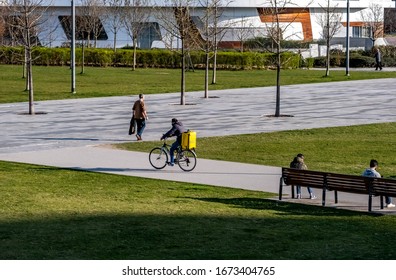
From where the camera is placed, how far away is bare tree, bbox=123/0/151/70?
72.0m

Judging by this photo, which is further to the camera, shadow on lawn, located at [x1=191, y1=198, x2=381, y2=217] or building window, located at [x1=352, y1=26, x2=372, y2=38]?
building window, located at [x1=352, y1=26, x2=372, y2=38]

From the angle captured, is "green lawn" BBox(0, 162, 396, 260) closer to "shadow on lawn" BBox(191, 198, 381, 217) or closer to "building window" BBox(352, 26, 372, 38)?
"shadow on lawn" BBox(191, 198, 381, 217)

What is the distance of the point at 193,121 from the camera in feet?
122

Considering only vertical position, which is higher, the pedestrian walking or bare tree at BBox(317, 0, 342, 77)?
bare tree at BBox(317, 0, 342, 77)

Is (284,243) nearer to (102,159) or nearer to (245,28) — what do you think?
(102,159)

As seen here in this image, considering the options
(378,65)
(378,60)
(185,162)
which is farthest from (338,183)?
(378,65)

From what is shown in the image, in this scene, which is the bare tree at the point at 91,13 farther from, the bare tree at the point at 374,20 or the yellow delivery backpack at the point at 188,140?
the yellow delivery backpack at the point at 188,140

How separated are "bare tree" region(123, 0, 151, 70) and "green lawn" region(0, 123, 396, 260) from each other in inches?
1838

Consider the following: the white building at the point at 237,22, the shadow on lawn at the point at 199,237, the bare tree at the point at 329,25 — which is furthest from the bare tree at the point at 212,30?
the shadow on lawn at the point at 199,237

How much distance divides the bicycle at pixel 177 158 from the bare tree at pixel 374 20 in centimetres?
6606

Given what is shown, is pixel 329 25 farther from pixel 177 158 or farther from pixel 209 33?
pixel 177 158

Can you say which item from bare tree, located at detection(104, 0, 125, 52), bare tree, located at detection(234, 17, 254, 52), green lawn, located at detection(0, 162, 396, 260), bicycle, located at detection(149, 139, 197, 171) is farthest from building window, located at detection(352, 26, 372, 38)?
green lawn, located at detection(0, 162, 396, 260)

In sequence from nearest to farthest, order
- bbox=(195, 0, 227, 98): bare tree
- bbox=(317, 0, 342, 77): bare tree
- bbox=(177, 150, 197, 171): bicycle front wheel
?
bbox=(177, 150, 197, 171): bicycle front wheel, bbox=(195, 0, 227, 98): bare tree, bbox=(317, 0, 342, 77): bare tree
